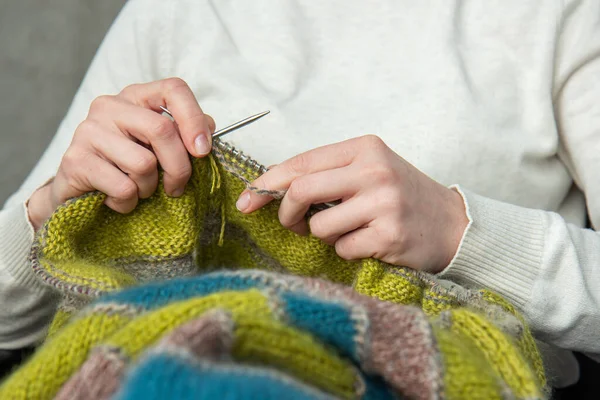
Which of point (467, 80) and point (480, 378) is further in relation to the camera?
point (467, 80)

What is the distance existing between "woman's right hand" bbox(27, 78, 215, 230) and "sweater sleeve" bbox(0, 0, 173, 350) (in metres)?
0.11

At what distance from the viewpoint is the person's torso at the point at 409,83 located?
2.28ft

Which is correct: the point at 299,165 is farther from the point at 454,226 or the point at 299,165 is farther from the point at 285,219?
the point at 454,226

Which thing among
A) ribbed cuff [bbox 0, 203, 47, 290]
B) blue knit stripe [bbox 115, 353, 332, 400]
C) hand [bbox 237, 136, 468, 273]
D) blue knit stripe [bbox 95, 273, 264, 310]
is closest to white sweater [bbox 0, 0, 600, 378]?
ribbed cuff [bbox 0, 203, 47, 290]

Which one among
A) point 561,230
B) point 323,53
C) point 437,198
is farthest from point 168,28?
point 561,230

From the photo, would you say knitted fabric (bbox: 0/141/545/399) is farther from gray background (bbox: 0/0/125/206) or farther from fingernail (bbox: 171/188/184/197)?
gray background (bbox: 0/0/125/206)

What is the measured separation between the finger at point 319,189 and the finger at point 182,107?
97 millimetres

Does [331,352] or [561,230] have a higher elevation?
[331,352]

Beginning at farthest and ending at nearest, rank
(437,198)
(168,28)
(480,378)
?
(168,28) < (437,198) < (480,378)

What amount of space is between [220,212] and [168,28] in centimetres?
34

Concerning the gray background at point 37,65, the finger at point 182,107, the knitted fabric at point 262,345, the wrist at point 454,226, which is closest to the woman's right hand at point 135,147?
the finger at point 182,107

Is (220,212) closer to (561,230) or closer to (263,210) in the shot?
(263,210)

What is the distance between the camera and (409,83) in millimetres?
721

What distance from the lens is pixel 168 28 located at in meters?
0.82
